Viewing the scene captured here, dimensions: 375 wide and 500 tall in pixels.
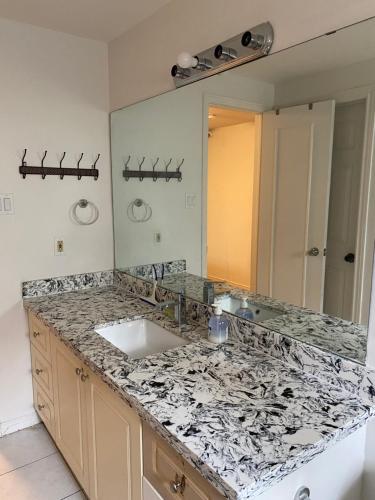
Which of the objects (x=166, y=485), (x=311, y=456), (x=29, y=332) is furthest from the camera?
(x=29, y=332)

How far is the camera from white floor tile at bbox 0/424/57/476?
2.14m

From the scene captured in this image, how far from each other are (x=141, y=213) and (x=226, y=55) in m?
1.17

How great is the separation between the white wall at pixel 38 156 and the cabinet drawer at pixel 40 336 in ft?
0.32

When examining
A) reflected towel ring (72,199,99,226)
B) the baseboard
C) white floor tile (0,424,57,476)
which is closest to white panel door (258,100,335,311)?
reflected towel ring (72,199,99,226)

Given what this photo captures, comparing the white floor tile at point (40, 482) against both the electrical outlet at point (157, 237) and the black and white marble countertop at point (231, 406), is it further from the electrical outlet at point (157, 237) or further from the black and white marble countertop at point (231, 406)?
the electrical outlet at point (157, 237)

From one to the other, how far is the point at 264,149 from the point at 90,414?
1331mm

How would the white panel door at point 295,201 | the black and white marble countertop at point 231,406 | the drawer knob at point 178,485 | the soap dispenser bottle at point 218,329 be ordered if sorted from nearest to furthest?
1. the black and white marble countertop at point 231,406
2. the drawer knob at point 178,485
3. the white panel door at point 295,201
4. the soap dispenser bottle at point 218,329

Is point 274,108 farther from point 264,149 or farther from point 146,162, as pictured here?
point 146,162

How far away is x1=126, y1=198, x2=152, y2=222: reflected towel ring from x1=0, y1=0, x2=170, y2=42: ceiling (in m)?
0.99

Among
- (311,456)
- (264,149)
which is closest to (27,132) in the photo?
(264,149)

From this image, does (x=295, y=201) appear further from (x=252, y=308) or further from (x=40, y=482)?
(x=40, y=482)

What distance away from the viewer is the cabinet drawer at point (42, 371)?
6.88 ft

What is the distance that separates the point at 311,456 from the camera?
96 cm

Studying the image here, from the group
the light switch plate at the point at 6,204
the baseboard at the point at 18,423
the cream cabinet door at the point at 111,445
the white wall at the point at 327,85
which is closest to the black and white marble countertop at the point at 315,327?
the cream cabinet door at the point at 111,445
